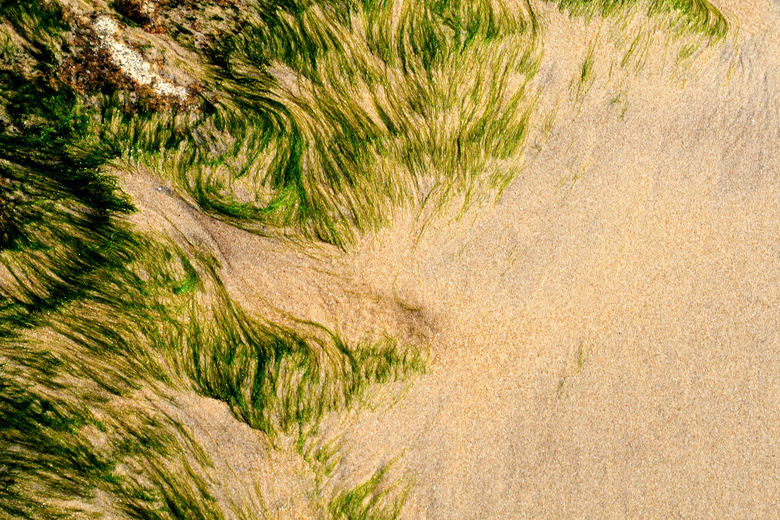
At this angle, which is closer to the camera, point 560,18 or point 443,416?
point 443,416

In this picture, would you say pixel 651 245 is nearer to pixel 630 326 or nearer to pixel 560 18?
pixel 630 326

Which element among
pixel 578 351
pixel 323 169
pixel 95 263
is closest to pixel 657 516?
pixel 578 351

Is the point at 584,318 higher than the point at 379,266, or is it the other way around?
the point at 584,318

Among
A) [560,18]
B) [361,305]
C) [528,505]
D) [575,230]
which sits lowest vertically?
[528,505]

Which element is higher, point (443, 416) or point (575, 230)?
point (575, 230)
